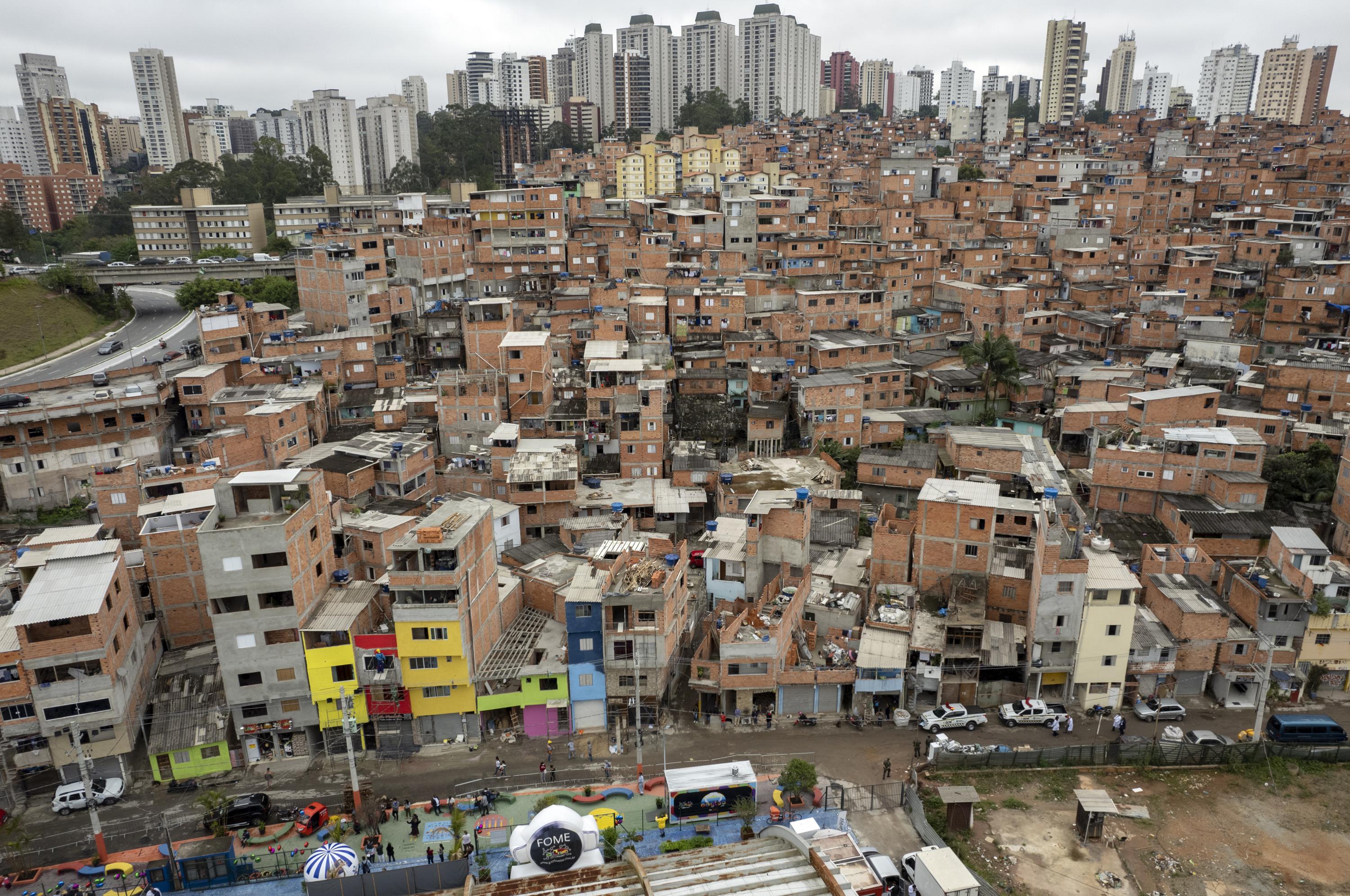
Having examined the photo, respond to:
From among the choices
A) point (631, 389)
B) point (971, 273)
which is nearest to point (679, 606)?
point (631, 389)

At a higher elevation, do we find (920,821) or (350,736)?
(350,736)

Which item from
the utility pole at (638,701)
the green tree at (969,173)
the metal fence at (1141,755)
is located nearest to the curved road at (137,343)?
the utility pole at (638,701)

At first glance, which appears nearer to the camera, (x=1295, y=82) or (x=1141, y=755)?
(x=1141, y=755)

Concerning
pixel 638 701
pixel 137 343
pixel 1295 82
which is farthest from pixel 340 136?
pixel 1295 82

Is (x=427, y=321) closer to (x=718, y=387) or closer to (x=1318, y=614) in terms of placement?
(x=718, y=387)

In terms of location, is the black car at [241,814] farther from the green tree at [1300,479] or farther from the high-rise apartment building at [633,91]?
the high-rise apartment building at [633,91]

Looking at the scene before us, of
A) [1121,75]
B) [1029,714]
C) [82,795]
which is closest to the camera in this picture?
[82,795]

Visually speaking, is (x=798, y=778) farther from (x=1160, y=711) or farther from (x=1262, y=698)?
(x=1262, y=698)
